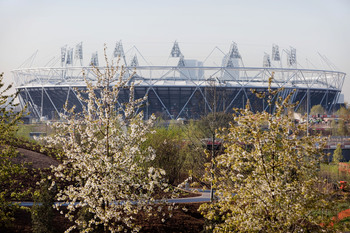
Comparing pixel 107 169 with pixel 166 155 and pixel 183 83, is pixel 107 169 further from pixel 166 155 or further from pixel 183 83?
pixel 183 83

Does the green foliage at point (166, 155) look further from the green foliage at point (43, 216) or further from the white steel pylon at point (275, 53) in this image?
the white steel pylon at point (275, 53)

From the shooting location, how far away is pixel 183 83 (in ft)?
172

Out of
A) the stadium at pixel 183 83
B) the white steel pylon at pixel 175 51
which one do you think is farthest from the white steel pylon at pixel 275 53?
the white steel pylon at pixel 175 51

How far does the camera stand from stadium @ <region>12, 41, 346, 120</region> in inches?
2033

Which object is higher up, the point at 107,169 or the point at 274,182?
the point at 274,182

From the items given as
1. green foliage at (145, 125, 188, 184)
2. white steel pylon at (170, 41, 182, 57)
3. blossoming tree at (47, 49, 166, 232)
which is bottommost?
green foliage at (145, 125, 188, 184)

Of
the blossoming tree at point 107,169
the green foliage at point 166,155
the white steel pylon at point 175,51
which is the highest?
the white steel pylon at point 175,51

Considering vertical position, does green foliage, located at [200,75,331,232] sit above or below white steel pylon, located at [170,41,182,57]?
below

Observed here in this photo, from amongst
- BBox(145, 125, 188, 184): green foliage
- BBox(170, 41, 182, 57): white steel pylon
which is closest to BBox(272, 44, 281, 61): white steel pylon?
BBox(170, 41, 182, 57): white steel pylon

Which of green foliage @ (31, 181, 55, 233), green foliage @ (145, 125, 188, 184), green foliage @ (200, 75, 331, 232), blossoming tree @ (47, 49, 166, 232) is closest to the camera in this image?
green foliage @ (200, 75, 331, 232)

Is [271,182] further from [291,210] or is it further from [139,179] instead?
[139,179]

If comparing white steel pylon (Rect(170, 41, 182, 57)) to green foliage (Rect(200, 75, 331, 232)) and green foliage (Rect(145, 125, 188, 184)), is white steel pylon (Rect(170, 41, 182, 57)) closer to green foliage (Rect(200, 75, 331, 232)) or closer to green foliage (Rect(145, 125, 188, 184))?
green foliage (Rect(145, 125, 188, 184))

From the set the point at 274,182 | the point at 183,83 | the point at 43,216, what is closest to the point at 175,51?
the point at 183,83

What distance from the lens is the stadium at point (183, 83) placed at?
51638mm
